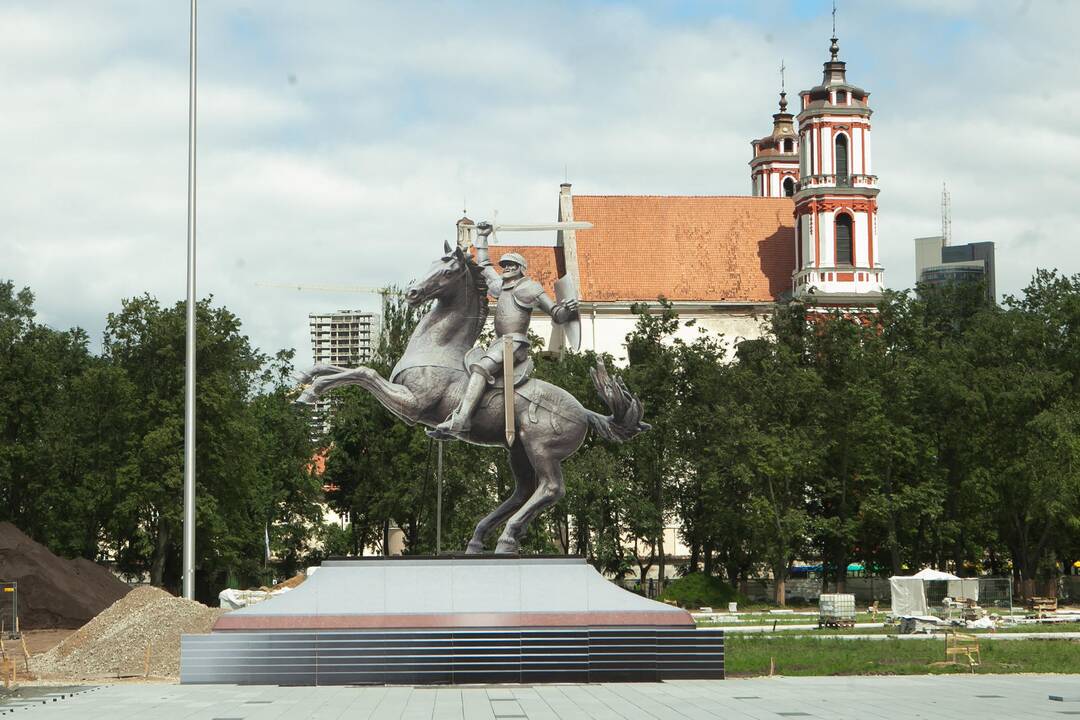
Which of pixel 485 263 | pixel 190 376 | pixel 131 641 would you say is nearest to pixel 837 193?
pixel 190 376

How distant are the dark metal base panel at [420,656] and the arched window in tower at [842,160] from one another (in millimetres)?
58258

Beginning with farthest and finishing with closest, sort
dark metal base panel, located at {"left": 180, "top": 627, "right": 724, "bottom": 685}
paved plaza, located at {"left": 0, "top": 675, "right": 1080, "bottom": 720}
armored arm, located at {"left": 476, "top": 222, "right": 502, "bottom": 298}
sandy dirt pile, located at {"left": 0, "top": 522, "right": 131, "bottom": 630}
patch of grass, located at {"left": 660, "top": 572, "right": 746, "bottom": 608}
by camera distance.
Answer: patch of grass, located at {"left": 660, "top": 572, "right": 746, "bottom": 608} → sandy dirt pile, located at {"left": 0, "top": 522, "right": 131, "bottom": 630} → armored arm, located at {"left": 476, "top": 222, "right": 502, "bottom": 298} → dark metal base panel, located at {"left": 180, "top": 627, "right": 724, "bottom": 685} → paved plaza, located at {"left": 0, "top": 675, "right": 1080, "bottom": 720}

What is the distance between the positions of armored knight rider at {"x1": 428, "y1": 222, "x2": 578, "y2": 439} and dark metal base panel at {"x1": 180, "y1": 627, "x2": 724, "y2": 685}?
3.63 metres

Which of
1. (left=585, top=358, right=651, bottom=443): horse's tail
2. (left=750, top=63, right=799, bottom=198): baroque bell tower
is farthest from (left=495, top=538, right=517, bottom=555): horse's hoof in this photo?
(left=750, top=63, right=799, bottom=198): baroque bell tower

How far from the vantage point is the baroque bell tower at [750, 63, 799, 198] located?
102500 mm

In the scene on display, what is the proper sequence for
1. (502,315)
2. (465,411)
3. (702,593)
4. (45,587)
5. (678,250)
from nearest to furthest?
(465,411) → (502,315) → (45,587) → (702,593) → (678,250)

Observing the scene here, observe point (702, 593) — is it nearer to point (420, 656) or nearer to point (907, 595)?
point (907, 595)

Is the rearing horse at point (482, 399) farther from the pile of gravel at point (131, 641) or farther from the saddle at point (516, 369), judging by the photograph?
the pile of gravel at point (131, 641)

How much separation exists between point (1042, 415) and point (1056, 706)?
3499 cm

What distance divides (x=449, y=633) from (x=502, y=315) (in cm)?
552

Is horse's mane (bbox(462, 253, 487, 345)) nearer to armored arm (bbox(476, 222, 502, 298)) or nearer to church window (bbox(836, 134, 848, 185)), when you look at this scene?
armored arm (bbox(476, 222, 502, 298))

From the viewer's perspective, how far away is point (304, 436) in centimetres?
6406

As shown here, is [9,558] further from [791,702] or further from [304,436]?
[791,702]

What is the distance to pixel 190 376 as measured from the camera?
2862 centimetres
